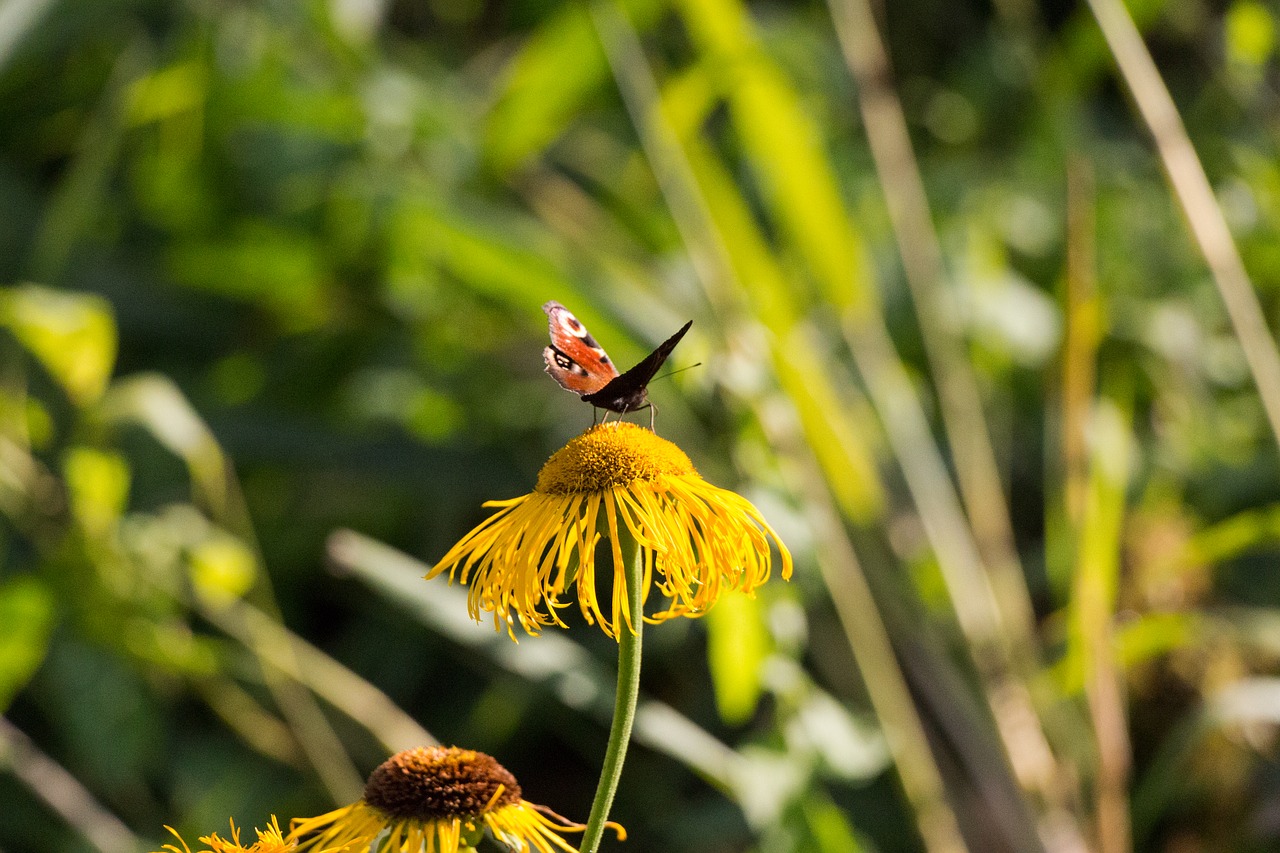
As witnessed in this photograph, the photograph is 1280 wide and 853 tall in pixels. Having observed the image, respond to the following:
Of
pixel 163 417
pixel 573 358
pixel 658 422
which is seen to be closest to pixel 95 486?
pixel 163 417

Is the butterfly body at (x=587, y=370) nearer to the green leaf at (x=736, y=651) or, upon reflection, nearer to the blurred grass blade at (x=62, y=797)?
the green leaf at (x=736, y=651)

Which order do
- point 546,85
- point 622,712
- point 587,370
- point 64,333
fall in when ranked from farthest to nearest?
point 546,85, point 64,333, point 587,370, point 622,712

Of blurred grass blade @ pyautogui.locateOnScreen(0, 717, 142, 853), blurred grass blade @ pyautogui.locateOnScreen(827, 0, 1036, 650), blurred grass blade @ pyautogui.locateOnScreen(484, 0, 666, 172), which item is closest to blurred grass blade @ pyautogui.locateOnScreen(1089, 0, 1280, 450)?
blurred grass blade @ pyautogui.locateOnScreen(827, 0, 1036, 650)

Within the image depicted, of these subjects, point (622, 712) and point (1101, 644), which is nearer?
point (622, 712)

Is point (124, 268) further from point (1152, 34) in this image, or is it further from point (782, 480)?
point (1152, 34)

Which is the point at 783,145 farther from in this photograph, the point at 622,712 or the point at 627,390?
the point at 622,712

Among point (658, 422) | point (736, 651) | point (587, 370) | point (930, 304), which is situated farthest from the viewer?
point (930, 304)

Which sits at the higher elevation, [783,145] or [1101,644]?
[783,145]
